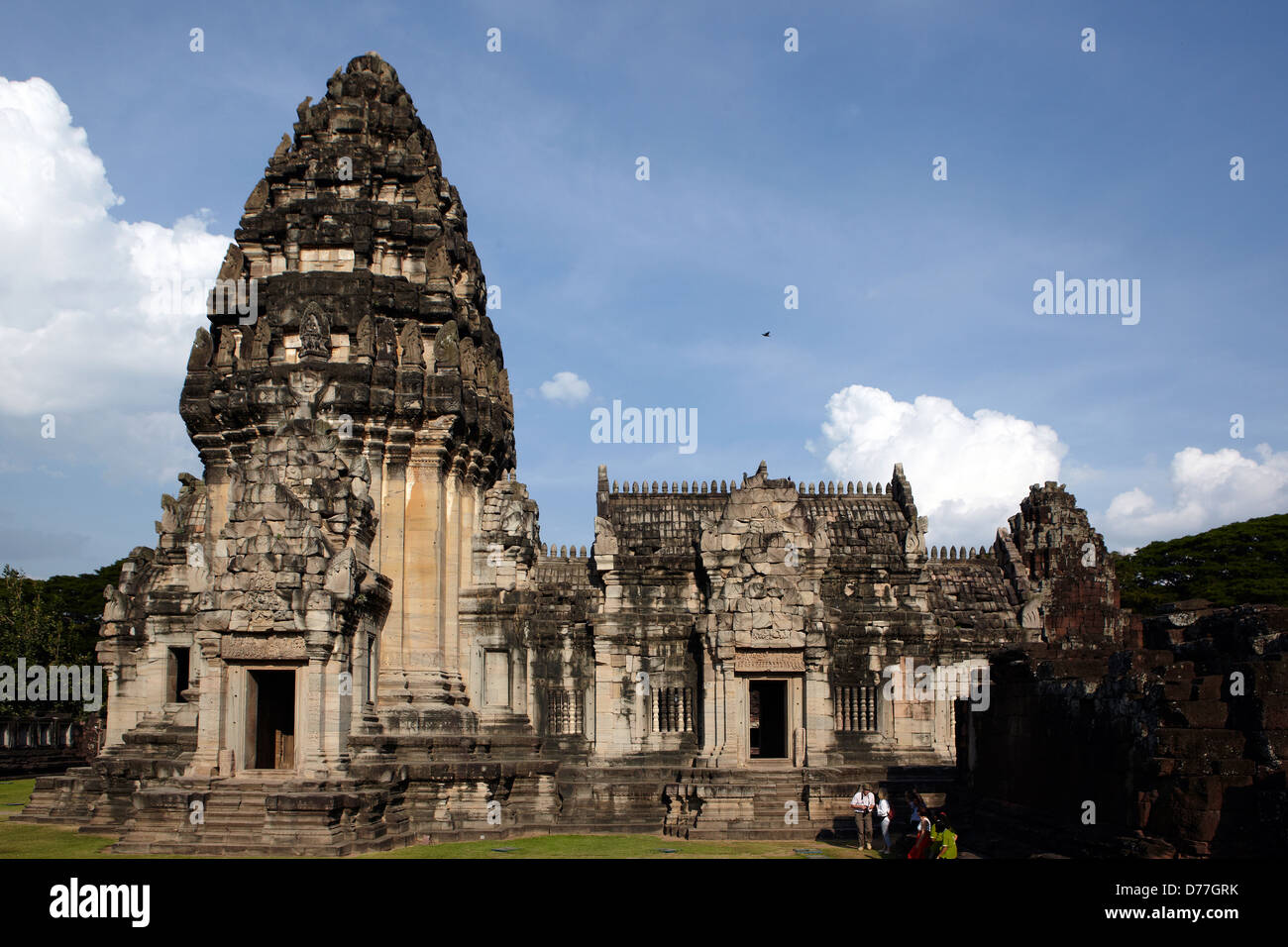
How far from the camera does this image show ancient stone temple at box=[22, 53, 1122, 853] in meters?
18.5

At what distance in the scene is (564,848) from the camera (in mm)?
18859

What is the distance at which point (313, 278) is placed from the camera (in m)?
22.6

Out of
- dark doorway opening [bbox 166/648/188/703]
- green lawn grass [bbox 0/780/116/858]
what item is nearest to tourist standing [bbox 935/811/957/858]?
green lawn grass [bbox 0/780/116/858]

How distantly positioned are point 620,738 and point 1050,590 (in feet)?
62.8

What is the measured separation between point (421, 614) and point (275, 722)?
332 centimetres

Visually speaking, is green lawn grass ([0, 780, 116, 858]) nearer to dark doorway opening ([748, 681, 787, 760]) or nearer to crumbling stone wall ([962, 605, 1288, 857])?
dark doorway opening ([748, 681, 787, 760])

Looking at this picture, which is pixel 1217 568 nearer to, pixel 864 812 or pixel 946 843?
pixel 864 812

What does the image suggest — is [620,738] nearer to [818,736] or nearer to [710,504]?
[818,736]

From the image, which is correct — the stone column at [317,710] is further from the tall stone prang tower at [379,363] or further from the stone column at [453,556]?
the stone column at [453,556]

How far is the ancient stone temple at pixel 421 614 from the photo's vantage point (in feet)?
60.8

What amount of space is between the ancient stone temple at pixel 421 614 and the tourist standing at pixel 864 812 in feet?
3.76

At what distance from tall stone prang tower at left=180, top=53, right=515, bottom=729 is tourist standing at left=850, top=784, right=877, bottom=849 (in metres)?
7.22

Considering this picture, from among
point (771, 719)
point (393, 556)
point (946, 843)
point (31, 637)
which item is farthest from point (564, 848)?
point (31, 637)
